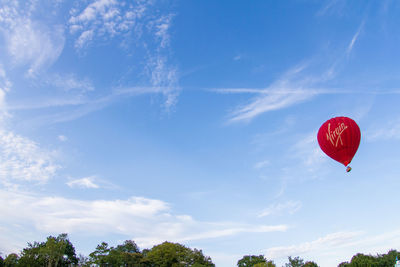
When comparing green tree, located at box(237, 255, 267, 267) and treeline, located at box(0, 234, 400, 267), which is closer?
treeline, located at box(0, 234, 400, 267)

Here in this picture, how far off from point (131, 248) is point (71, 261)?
71.9 ft

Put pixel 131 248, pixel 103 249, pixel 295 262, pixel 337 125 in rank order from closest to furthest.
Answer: pixel 337 125 → pixel 295 262 → pixel 103 249 → pixel 131 248

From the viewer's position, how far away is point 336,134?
56.9ft

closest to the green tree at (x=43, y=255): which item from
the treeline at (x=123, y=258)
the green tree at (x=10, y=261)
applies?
the treeline at (x=123, y=258)

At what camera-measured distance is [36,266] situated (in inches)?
2009

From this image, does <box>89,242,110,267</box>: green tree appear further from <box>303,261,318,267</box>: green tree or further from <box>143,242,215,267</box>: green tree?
<box>303,261,318,267</box>: green tree

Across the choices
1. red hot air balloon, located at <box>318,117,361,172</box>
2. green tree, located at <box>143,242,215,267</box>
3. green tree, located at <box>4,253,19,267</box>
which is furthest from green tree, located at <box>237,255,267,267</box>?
red hot air balloon, located at <box>318,117,361,172</box>

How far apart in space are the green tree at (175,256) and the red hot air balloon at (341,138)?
174 ft

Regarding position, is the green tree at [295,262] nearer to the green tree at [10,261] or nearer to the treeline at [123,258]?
the treeline at [123,258]

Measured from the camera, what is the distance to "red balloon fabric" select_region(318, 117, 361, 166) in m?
17.2

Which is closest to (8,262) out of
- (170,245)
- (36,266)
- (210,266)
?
(36,266)

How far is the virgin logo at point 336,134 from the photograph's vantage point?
56.4 ft

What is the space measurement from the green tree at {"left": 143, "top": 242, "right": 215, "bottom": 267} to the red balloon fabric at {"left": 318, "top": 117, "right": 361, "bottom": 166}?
5311 cm

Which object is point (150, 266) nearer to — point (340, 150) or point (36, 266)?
point (36, 266)
